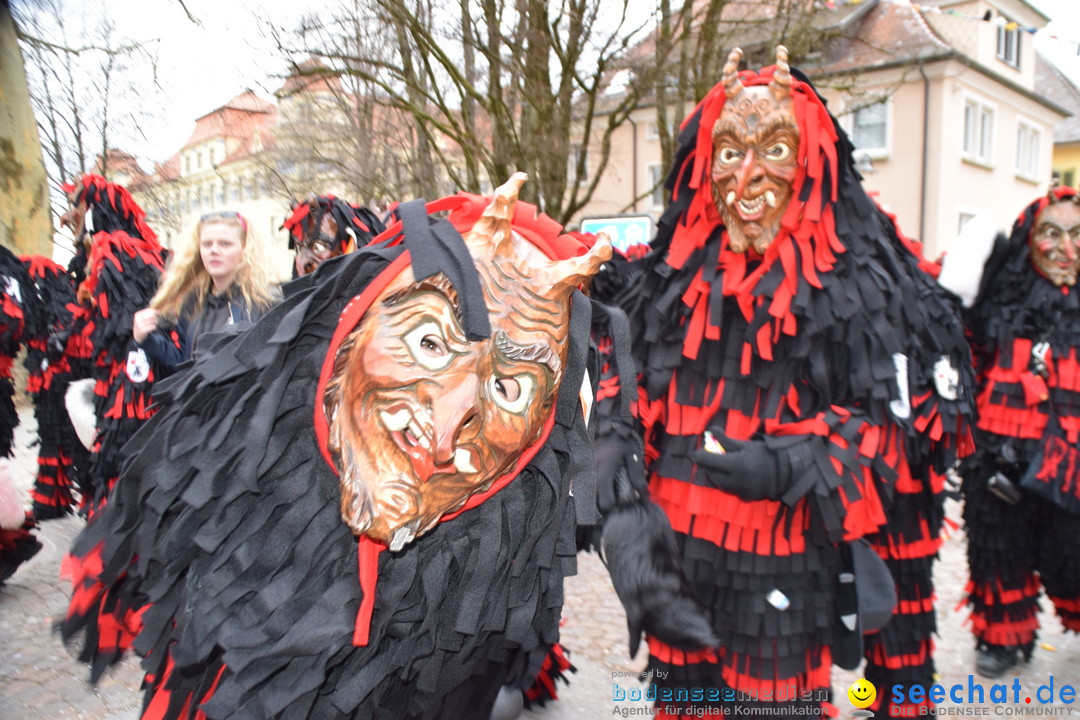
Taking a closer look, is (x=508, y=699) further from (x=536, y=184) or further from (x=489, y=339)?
(x=536, y=184)

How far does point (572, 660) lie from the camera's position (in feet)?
11.9

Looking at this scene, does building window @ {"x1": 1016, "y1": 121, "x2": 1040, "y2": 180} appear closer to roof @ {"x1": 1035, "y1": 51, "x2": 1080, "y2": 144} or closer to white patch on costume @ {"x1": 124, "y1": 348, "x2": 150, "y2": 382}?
roof @ {"x1": 1035, "y1": 51, "x2": 1080, "y2": 144}

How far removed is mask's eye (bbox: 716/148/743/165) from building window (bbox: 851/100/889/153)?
1834 centimetres

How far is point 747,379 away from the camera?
2.31 m

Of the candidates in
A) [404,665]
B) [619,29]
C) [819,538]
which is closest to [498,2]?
[619,29]

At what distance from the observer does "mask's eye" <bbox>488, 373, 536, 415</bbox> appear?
1.14 m

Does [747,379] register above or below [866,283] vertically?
below

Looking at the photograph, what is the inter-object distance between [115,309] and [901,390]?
143 inches

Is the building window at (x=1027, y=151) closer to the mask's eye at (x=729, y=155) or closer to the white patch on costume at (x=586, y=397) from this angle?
the mask's eye at (x=729, y=155)

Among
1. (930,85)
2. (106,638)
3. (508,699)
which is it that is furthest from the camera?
(930,85)

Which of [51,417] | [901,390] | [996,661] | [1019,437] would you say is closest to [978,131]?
[1019,437]

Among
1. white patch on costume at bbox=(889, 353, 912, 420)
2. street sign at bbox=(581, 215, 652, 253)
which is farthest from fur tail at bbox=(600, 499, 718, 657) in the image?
street sign at bbox=(581, 215, 652, 253)

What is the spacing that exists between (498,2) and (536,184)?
233 centimetres


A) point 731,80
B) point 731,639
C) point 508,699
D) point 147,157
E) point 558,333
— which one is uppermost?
point 147,157
